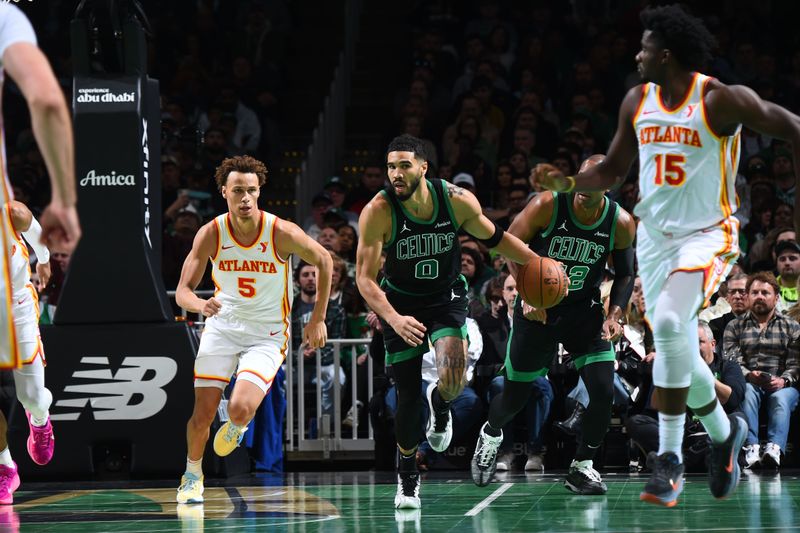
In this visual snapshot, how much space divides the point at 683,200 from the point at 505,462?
4.49m

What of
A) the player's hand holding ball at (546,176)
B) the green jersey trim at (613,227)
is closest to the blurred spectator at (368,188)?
the green jersey trim at (613,227)

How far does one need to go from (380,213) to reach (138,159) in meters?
2.66

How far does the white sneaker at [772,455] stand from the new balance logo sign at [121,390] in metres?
4.68

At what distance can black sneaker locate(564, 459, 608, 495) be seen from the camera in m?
8.20

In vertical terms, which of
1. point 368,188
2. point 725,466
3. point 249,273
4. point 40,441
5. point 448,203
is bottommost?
point 40,441

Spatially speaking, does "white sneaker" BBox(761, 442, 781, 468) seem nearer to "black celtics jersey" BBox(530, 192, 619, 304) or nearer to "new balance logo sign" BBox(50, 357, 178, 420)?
"black celtics jersey" BBox(530, 192, 619, 304)

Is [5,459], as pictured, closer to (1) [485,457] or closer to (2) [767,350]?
(1) [485,457]

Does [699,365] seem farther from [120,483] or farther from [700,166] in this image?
[120,483]

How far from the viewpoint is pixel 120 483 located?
955 cm

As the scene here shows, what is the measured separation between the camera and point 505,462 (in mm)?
10203

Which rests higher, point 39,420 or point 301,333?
point 301,333

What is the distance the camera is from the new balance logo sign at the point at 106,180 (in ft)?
30.7

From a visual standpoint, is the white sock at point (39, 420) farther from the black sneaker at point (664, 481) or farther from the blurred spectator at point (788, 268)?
the blurred spectator at point (788, 268)

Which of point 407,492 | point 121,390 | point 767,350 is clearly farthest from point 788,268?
point 121,390
